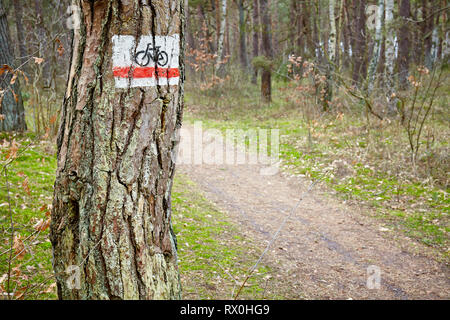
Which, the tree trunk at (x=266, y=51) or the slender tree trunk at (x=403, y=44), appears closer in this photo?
the slender tree trunk at (x=403, y=44)

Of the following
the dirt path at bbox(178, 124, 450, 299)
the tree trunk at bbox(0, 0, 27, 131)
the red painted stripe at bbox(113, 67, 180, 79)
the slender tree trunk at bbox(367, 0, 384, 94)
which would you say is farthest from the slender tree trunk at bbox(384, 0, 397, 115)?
the red painted stripe at bbox(113, 67, 180, 79)

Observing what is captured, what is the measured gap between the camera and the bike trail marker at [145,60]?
178cm

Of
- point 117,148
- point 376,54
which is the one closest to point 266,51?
point 376,54

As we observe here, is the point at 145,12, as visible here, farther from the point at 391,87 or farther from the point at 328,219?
the point at 391,87

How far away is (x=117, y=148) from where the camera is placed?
5.94 ft

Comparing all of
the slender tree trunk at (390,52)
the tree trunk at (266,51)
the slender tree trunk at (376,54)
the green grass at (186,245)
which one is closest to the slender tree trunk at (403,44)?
the slender tree trunk at (376,54)

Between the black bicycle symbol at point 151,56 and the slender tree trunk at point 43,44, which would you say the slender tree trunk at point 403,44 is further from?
the black bicycle symbol at point 151,56

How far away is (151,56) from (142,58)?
0.05 metres

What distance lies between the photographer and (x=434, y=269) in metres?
4.06

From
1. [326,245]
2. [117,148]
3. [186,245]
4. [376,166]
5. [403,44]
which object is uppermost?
[403,44]

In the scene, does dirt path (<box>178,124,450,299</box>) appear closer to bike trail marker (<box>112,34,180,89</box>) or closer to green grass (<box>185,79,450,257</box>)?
green grass (<box>185,79,450,257</box>)

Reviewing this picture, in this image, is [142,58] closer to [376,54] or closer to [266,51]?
[376,54]

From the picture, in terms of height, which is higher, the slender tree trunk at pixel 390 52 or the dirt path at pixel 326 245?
the slender tree trunk at pixel 390 52
